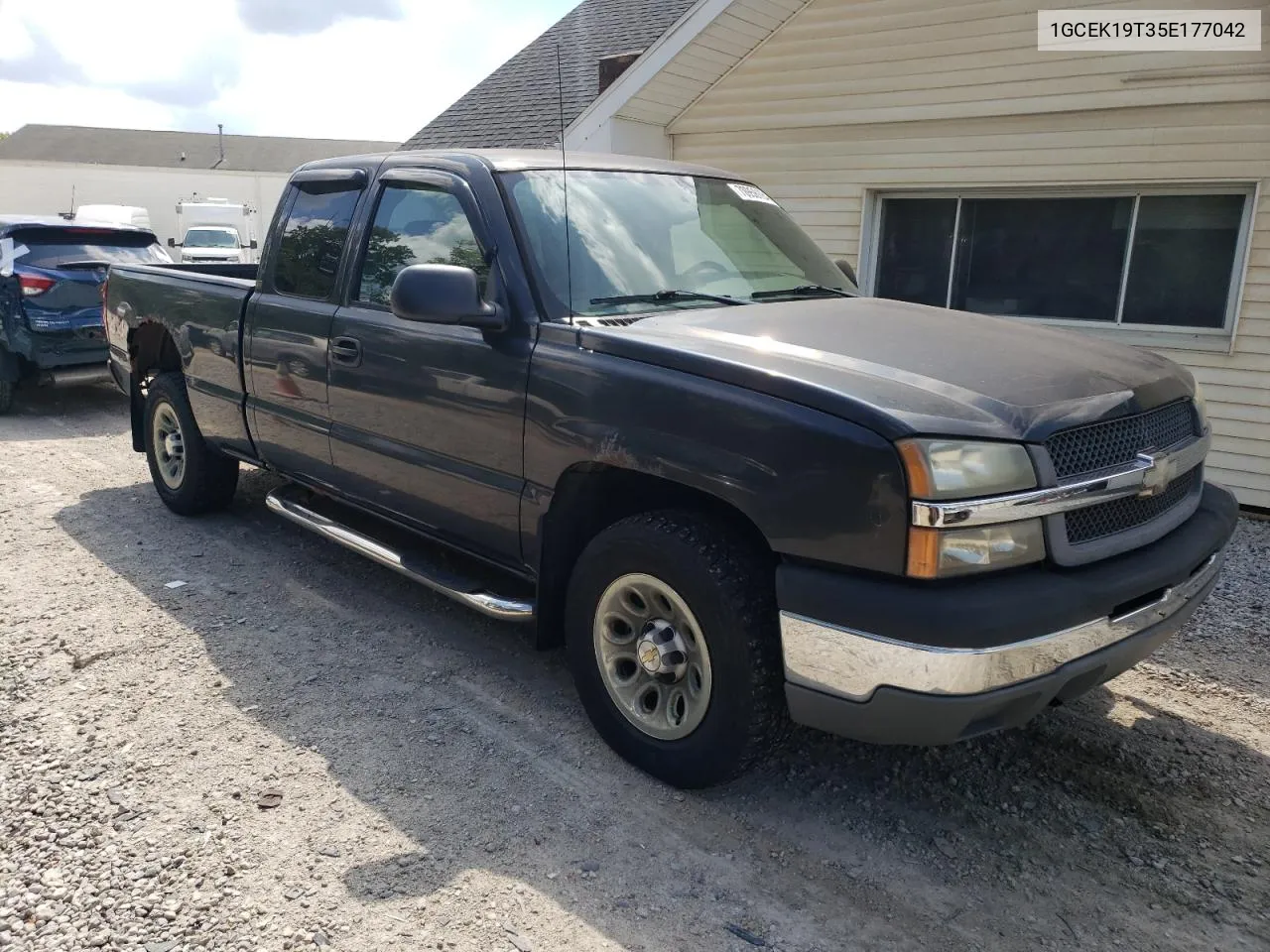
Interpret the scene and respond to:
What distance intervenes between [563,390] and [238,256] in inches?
938

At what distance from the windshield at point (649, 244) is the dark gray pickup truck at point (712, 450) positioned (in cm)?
1

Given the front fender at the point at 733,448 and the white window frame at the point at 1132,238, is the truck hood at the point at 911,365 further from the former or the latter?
the white window frame at the point at 1132,238

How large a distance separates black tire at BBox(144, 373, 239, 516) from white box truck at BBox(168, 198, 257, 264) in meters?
18.2

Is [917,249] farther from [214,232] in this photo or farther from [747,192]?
[214,232]

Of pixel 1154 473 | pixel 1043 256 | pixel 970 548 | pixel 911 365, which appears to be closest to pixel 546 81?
pixel 1043 256

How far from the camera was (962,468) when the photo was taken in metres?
2.43

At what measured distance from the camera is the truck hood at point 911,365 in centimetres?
254

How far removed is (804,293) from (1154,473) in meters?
1.63

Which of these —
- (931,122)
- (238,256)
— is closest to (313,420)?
(931,122)

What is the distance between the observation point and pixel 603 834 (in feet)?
9.54

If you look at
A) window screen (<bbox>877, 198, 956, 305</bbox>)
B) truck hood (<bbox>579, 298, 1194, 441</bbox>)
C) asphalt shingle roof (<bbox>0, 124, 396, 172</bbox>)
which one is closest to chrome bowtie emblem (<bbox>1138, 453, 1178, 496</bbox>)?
truck hood (<bbox>579, 298, 1194, 441</bbox>)

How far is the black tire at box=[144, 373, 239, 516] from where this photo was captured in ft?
18.4

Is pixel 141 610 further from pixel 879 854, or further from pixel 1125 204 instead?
pixel 1125 204

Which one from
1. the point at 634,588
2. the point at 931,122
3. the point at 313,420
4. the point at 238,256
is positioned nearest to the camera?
the point at 634,588
